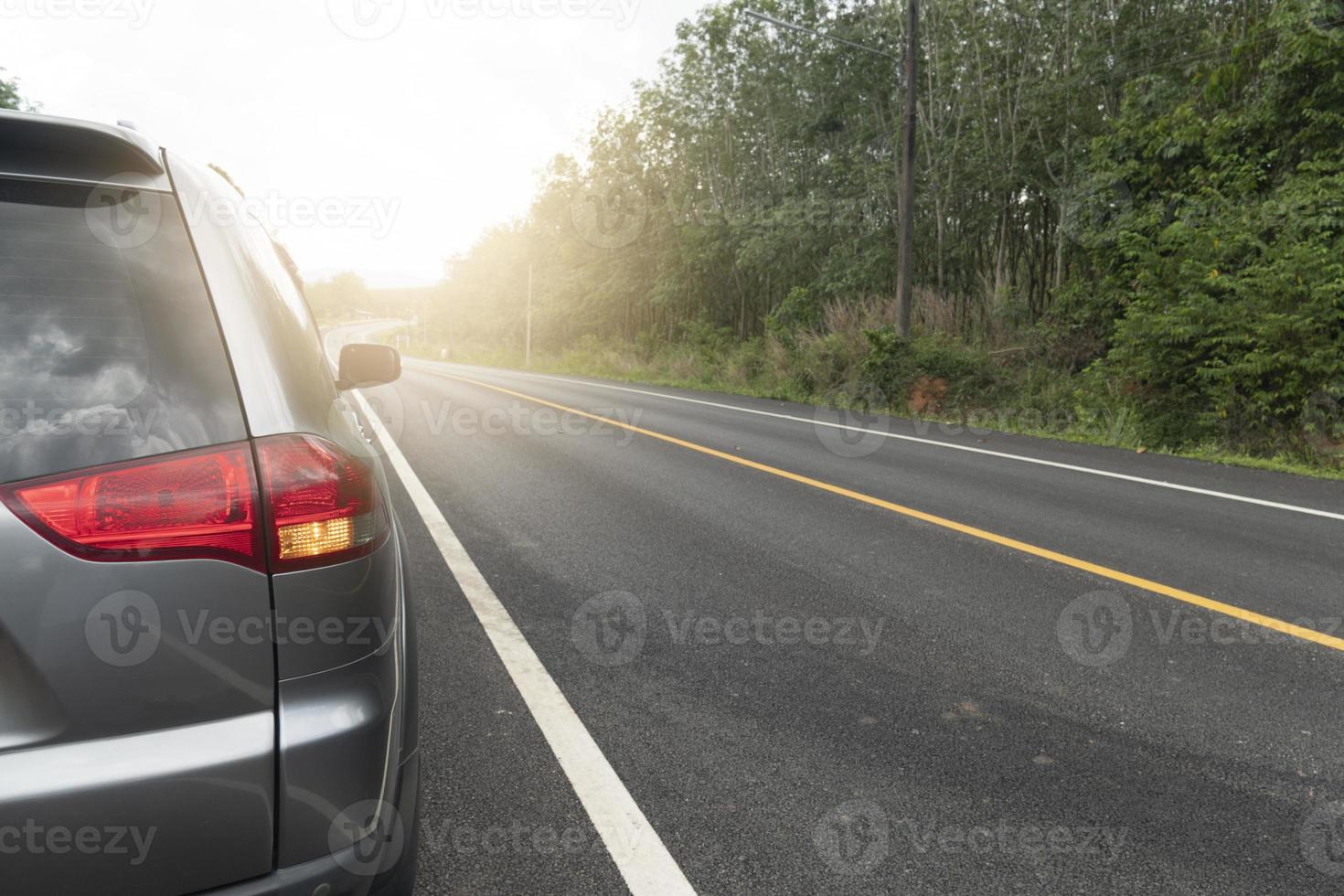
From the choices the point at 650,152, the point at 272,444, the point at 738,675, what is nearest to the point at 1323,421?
the point at 738,675

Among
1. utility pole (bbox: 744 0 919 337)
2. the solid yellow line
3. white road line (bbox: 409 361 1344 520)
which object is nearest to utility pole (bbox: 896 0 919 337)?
utility pole (bbox: 744 0 919 337)

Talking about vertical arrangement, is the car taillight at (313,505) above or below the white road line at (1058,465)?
above

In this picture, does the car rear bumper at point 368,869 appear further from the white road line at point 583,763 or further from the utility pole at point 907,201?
the utility pole at point 907,201

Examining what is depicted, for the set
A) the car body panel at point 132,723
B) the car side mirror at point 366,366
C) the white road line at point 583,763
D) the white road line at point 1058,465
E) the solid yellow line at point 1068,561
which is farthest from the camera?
the white road line at point 1058,465

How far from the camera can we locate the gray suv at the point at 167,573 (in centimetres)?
125

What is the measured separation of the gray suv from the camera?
1.25 metres

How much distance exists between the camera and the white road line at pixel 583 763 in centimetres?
209

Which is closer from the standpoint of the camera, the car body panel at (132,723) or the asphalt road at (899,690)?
the car body panel at (132,723)

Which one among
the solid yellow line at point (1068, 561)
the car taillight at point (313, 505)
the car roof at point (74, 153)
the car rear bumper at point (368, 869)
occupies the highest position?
the car roof at point (74, 153)

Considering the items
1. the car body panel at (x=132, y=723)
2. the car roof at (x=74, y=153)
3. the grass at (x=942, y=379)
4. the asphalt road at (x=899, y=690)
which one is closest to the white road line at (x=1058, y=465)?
the asphalt road at (x=899, y=690)

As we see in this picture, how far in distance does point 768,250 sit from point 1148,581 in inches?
825

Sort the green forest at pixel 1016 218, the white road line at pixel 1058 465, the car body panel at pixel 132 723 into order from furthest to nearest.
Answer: the green forest at pixel 1016 218 < the white road line at pixel 1058 465 < the car body panel at pixel 132 723

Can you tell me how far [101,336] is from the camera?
1418mm

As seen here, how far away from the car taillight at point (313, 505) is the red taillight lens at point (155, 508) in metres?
0.03
